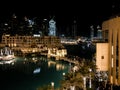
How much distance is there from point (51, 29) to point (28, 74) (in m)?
59.8

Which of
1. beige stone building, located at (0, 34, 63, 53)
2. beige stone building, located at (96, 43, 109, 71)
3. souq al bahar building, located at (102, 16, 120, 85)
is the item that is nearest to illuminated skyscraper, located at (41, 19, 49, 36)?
beige stone building, located at (0, 34, 63, 53)

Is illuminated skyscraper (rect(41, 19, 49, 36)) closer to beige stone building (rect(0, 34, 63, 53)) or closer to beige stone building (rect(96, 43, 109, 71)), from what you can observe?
beige stone building (rect(0, 34, 63, 53))

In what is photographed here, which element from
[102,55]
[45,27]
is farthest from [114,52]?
[45,27]

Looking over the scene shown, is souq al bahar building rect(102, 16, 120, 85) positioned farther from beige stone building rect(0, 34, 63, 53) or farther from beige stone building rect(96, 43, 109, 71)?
beige stone building rect(0, 34, 63, 53)

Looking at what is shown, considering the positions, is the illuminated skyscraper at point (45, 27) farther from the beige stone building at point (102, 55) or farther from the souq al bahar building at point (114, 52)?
the souq al bahar building at point (114, 52)

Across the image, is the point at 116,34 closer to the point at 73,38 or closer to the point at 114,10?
the point at 114,10

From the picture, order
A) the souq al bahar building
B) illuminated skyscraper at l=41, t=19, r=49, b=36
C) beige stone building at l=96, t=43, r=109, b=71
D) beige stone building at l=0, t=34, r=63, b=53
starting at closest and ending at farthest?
the souq al bahar building → beige stone building at l=96, t=43, r=109, b=71 → beige stone building at l=0, t=34, r=63, b=53 → illuminated skyscraper at l=41, t=19, r=49, b=36

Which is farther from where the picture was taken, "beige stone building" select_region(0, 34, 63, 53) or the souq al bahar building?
"beige stone building" select_region(0, 34, 63, 53)

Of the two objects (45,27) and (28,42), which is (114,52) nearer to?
(28,42)

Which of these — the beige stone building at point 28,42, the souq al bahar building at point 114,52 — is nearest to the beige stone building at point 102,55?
the souq al bahar building at point 114,52

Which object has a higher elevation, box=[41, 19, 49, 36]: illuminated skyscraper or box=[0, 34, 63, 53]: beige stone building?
box=[41, 19, 49, 36]: illuminated skyscraper

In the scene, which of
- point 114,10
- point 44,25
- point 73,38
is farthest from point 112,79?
point 73,38

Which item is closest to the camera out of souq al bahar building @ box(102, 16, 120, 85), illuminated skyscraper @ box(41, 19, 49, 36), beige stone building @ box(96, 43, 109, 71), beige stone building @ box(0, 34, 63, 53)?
souq al bahar building @ box(102, 16, 120, 85)

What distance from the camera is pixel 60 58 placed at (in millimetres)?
54844
